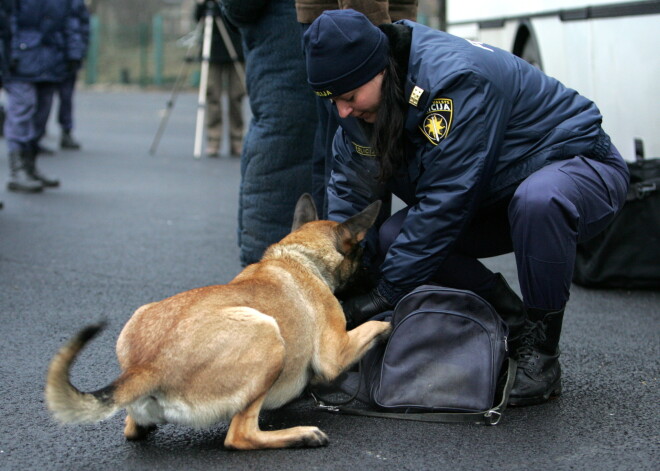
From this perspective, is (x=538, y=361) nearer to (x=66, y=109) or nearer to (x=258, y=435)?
(x=258, y=435)

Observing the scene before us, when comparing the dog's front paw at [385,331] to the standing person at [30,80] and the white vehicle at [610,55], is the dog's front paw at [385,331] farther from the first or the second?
the standing person at [30,80]

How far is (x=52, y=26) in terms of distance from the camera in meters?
9.41

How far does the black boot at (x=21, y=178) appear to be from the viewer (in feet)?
28.8

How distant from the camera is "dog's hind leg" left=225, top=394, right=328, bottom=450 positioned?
309 centimetres

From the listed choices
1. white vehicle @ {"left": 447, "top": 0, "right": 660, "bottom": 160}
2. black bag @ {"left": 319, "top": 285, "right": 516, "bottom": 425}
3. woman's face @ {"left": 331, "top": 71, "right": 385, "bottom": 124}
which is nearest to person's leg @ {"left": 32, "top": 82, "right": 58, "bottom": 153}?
white vehicle @ {"left": 447, "top": 0, "right": 660, "bottom": 160}

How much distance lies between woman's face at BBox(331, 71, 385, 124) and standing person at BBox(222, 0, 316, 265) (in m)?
1.37

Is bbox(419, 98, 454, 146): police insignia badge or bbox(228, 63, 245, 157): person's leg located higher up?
bbox(419, 98, 454, 146): police insignia badge

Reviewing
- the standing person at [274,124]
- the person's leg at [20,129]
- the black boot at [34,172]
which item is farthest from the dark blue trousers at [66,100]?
the standing person at [274,124]

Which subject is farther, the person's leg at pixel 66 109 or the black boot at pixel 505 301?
the person's leg at pixel 66 109

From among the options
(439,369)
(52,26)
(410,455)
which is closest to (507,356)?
(439,369)

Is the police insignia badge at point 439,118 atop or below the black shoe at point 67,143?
atop

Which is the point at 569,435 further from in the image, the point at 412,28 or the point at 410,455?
the point at 412,28

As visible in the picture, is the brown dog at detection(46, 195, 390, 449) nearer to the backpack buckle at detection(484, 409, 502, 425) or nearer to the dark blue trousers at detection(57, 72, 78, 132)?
the backpack buckle at detection(484, 409, 502, 425)

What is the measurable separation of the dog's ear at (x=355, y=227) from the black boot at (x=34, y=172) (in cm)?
593
